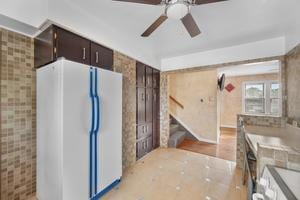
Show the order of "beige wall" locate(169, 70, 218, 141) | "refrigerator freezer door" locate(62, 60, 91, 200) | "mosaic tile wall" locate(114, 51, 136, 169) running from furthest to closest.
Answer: "beige wall" locate(169, 70, 218, 141) < "mosaic tile wall" locate(114, 51, 136, 169) < "refrigerator freezer door" locate(62, 60, 91, 200)

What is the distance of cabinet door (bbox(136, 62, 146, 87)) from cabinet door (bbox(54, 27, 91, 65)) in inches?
49.2

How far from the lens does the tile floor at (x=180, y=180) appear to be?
80.7 inches

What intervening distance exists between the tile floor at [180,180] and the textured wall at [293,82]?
4.51ft

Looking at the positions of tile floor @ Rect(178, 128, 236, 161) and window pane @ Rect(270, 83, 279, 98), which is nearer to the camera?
tile floor @ Rect(178, 128, 236, 161)

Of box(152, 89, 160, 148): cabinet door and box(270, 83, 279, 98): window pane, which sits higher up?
box(270, 83, 279, 98): window pane

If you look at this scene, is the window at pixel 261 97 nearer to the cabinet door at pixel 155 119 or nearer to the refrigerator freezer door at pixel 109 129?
the cabinet door at pixel 155 119

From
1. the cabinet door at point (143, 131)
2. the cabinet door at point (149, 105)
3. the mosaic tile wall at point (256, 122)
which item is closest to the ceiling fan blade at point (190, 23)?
the cabinet door at point (149, 105)

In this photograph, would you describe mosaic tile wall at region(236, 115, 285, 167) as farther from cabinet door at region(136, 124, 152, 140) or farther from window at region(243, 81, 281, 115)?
window at region(243, 81, 281, 115)

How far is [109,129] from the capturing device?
206 cm

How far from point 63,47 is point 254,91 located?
733cm

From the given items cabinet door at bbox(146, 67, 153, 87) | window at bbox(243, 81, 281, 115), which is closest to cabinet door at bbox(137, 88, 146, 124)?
cabinet door at bbox(146, 67, 153, 87)

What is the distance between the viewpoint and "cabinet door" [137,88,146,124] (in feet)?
10.6

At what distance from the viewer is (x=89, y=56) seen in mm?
2143

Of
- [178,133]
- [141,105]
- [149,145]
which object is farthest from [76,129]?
[178,133]
